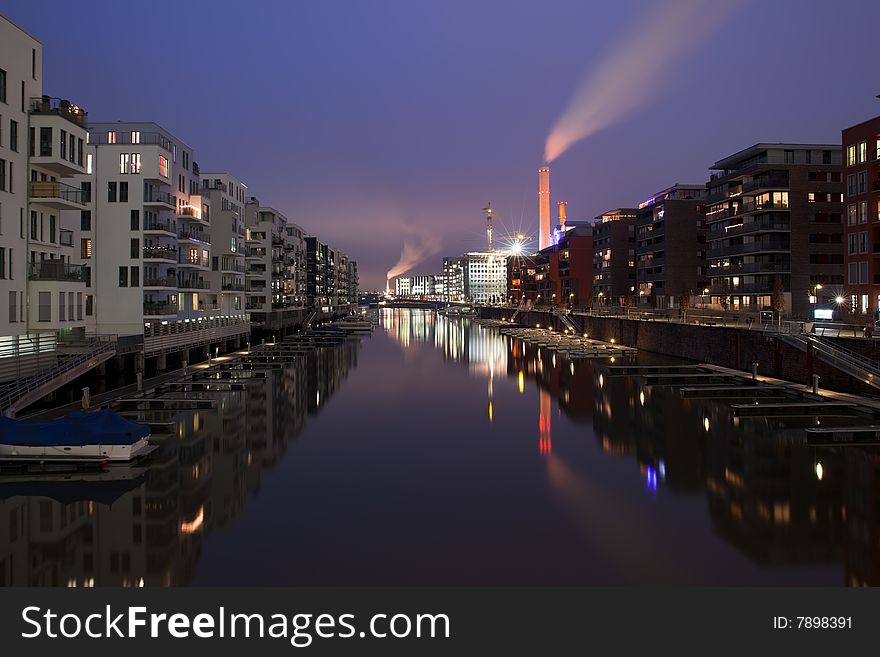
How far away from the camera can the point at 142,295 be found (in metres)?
54.5

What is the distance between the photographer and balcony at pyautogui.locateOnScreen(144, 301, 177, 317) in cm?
5519

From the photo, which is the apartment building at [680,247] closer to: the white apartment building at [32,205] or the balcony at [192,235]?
the balcony at [192,235]

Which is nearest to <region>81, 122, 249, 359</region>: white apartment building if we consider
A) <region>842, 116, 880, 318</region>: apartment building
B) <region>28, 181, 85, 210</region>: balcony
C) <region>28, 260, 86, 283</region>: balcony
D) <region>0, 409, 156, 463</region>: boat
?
<region>28, 260, 86, 283</region>: balcony

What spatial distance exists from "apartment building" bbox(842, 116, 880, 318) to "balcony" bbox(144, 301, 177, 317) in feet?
186

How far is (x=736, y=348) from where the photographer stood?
52438 millimetres

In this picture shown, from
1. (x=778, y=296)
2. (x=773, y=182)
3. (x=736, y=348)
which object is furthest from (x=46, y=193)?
(x=773, y=182)

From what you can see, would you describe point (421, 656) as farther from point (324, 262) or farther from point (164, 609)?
point (324, 262)

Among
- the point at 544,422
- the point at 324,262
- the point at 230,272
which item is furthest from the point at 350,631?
the point at 324,262

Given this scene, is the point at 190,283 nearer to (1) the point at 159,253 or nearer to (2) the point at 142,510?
(1) the point at 159,253

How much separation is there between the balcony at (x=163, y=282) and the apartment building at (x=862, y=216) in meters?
57.1

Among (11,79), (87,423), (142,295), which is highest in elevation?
(11,79)

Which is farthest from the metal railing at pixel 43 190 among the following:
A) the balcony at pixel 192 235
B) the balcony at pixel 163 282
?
the balcony at pixel 192 235

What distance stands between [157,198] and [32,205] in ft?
55.6

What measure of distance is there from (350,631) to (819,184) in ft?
272
